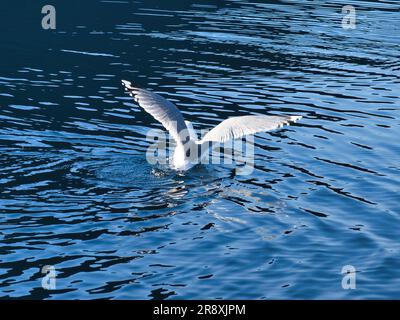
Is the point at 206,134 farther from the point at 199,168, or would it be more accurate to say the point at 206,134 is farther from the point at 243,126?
the point at 243,126

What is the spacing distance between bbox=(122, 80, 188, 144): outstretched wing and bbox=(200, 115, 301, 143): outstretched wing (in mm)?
665

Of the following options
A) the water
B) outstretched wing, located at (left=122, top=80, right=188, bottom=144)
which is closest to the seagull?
outstretched wing, located at (left=122, top=80, right=188, bottom=144)

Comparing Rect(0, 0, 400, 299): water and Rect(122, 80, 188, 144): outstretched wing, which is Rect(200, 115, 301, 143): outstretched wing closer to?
Rect(122, 80, 188, 144): outstretched wing

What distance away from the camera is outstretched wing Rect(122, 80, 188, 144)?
21.3 meters

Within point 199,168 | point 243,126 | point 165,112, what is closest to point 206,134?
point 199,168

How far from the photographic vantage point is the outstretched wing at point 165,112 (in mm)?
21266

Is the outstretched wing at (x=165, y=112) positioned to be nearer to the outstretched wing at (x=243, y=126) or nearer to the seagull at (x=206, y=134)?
the seagull at (x=206, y=134)

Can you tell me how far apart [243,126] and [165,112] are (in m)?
2.00

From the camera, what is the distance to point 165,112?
21.7 metres

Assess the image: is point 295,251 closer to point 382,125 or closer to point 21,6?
point 382,125

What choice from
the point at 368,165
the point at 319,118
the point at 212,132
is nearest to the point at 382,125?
the point at 319,118

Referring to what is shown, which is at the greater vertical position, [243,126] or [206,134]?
[243,126]

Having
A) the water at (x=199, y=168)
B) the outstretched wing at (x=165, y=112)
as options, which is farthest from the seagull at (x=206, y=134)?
the water at (x=199, y=168)

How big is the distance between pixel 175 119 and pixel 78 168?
251 cm
